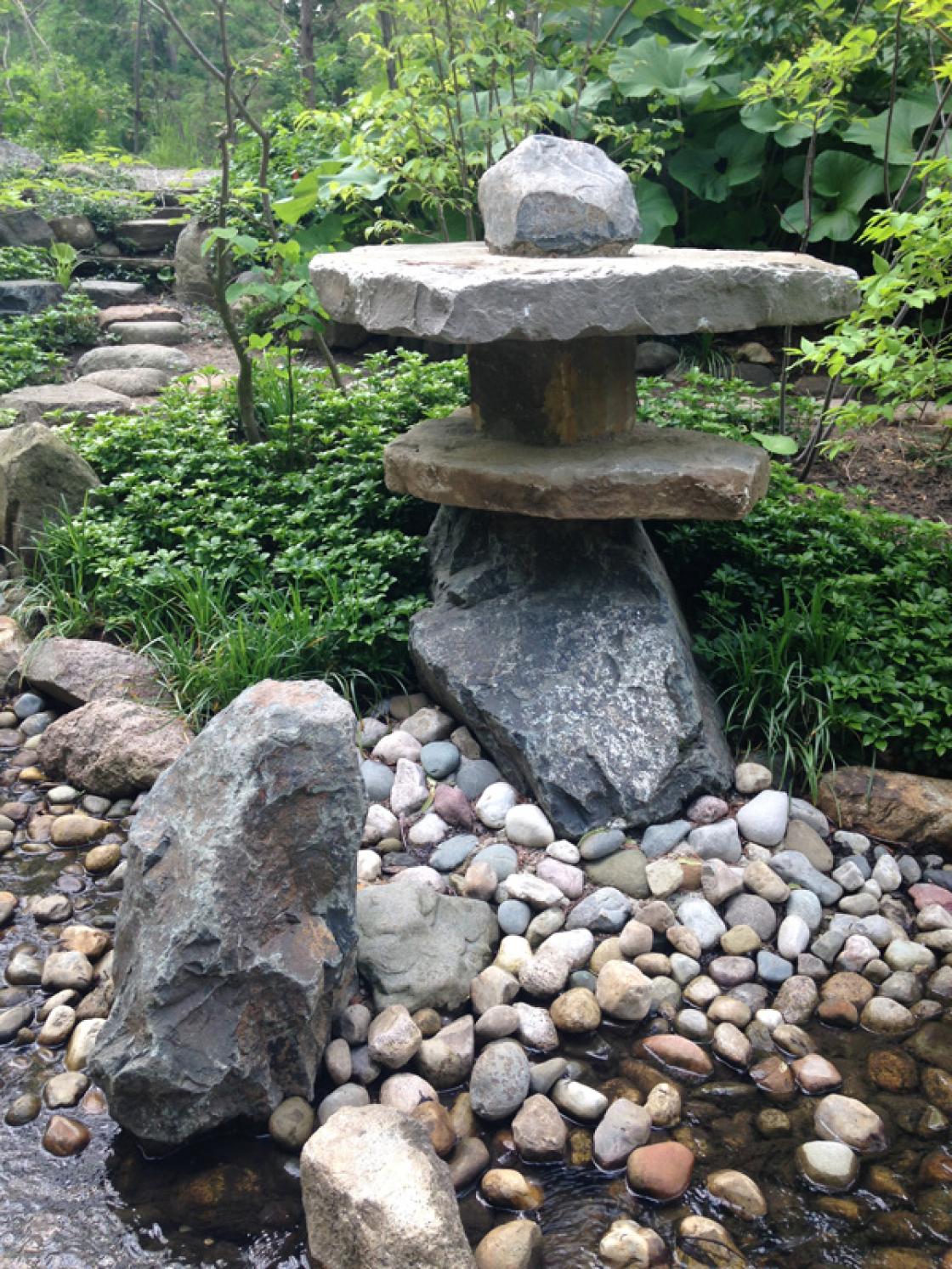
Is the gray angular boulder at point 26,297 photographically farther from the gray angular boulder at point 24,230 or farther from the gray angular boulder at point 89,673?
the gray angular boulder at point 89,673

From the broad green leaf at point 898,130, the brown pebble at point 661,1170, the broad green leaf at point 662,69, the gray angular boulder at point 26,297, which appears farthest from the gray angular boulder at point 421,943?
the gray angular boulder at point 26,297

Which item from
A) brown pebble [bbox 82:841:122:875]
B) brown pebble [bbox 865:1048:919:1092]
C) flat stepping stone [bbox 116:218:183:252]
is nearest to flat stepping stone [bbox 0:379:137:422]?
brown pebble [bbox 82:841:122:875]

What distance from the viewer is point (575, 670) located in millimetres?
3320

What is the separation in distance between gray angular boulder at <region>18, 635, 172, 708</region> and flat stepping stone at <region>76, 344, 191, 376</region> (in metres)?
4.28

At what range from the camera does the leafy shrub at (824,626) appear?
10.8 feet

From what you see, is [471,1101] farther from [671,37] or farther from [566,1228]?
[671,37]

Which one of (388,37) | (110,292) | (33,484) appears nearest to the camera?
(33,484)

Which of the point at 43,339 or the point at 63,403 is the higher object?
the point at 63,403

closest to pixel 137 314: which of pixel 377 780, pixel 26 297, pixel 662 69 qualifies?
pixel 26 297

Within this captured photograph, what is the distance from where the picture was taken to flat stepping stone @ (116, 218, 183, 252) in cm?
1085

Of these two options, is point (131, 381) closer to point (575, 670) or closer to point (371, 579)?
point (371, 579)

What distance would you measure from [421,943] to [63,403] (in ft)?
14.3

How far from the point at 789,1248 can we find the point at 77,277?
10353mm

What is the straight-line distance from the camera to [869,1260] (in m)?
1.97
